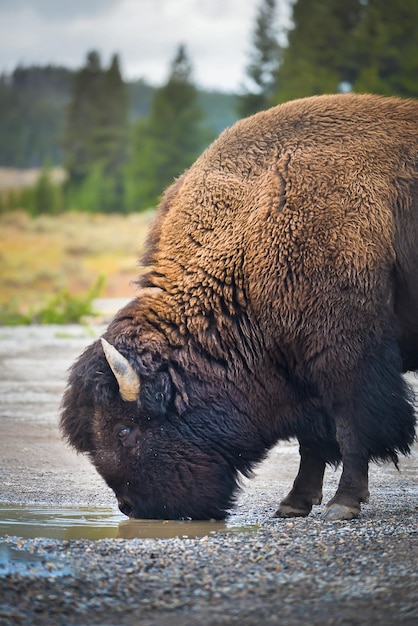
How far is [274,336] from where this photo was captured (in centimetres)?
621

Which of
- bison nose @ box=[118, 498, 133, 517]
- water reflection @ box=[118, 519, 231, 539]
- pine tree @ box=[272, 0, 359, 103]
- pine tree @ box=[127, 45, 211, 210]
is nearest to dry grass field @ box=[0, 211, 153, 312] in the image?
pine tree @ box=[127, 45, 211, 210]

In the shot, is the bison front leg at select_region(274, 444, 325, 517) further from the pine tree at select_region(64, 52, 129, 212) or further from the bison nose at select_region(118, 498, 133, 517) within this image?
the pine tree at select_region(64, 52, 129, 212)

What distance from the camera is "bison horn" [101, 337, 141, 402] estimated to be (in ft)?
19.6

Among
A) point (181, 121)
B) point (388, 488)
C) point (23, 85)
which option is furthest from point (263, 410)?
point (23, 85)

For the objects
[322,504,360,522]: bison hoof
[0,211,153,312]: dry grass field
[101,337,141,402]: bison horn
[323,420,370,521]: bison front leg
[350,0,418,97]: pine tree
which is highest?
[350,0,418,97]: pine tree

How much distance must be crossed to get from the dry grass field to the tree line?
4363mm

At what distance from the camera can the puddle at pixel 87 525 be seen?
558 centimetres

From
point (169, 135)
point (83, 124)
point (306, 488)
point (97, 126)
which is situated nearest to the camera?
point (306, 488)

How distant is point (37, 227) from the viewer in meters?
52.6

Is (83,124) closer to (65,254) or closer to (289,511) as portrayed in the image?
(65,254)

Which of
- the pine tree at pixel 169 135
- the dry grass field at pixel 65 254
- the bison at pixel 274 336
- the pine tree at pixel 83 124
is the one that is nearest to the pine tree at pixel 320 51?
the dry grass field at pixel 65 254

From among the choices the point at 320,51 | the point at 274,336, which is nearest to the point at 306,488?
the point at 274,336

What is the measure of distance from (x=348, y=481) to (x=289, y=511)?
1.72ft

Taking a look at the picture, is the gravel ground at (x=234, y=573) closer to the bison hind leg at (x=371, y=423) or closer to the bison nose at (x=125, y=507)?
the bison hind leg at (x=371, y=423)
